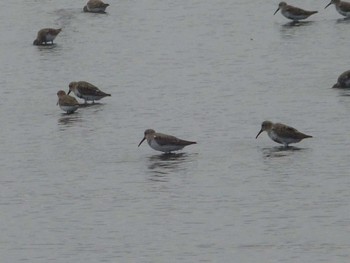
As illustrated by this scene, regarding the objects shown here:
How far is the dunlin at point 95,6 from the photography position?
236 ft

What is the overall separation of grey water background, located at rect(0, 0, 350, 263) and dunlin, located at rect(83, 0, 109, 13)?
6.75 feet

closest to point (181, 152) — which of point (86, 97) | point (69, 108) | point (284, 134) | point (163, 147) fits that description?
point (163, 147)

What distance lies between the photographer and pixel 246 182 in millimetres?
35031

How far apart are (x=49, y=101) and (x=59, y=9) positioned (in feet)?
87.0

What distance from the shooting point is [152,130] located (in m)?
39.0

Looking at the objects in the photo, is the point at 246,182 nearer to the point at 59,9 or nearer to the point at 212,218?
the point at 212,218

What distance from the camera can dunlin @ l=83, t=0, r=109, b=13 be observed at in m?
71.9

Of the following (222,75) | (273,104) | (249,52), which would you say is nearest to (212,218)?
(273,104)

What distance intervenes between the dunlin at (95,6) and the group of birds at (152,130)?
25.5ft

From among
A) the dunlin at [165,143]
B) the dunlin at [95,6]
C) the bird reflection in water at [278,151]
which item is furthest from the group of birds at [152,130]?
the dunlin at [95,6]

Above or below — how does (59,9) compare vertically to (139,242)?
below

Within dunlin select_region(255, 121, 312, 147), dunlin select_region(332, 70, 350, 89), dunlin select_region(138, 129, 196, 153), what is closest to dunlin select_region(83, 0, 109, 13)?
dunlin select_region(332, 70, 350, 89)

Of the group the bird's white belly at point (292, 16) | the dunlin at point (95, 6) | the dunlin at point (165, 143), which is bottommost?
the dunlin at point (95, 6)

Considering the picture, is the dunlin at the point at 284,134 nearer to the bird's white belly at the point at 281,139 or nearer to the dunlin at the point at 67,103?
the bird's white belly at the point at 281,139
